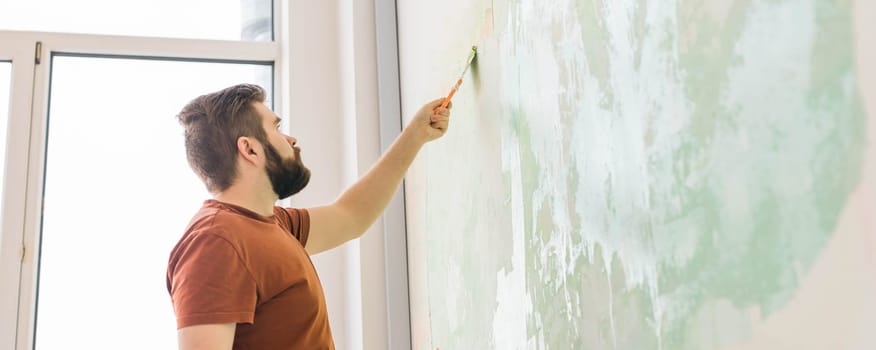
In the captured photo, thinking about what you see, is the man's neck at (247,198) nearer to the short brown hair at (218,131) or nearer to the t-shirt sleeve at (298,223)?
the short brown hair at (218,131)

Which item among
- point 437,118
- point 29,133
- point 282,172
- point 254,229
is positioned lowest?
point 254,229

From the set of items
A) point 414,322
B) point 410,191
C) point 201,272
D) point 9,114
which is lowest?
point 414,322

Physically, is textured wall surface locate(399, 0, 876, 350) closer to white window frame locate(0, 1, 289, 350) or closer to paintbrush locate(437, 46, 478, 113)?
paintbrush locate(437, 46, 478, 113)

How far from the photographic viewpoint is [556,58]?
1137 millimetres

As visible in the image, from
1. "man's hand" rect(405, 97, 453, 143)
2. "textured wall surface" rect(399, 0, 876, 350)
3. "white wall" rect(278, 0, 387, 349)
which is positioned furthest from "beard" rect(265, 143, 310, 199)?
"white wall" rect(278, 0, 387, 349)

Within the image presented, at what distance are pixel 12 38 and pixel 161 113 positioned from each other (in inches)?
20.5

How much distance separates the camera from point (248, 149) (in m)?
1.60

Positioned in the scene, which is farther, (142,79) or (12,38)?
(142,79)

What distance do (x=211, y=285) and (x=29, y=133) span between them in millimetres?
1568

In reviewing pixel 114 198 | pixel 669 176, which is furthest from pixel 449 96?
pixel 114 198

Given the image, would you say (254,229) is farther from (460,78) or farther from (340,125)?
(340,125)

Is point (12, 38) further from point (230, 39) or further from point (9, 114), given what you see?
point (230, 39)

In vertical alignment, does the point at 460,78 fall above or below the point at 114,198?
above

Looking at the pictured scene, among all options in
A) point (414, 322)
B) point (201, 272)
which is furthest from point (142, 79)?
point (201, 272)
